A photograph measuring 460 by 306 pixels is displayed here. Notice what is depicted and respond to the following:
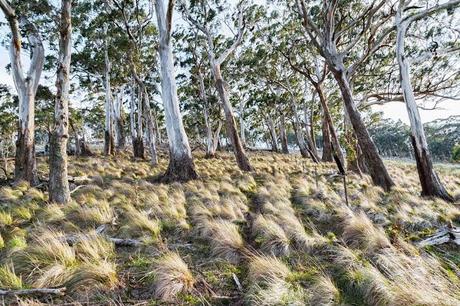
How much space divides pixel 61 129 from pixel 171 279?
4.64 m

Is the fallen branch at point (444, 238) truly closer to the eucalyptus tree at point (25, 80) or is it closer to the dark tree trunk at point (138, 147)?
the eucalyptus tree at point (25, 80)

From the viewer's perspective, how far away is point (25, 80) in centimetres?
933

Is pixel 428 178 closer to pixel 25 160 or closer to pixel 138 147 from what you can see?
pixel 25 160

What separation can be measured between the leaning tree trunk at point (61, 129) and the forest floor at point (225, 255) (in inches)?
17.9

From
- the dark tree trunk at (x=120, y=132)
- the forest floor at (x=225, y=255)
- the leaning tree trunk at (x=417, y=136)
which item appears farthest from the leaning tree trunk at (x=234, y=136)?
the dark tree trunk at (x=120, y=132)

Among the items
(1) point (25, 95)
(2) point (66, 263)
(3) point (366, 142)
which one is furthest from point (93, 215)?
(3) point (366, 142)

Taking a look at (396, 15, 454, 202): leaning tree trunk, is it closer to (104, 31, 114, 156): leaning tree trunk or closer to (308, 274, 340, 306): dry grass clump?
(308, 274, 340, 306): dry grass clump

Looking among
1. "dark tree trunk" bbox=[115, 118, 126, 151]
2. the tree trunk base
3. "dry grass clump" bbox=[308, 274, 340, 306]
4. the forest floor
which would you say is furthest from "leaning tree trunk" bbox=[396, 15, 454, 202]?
"dark tree trunk" bbox=[115, 118, 126, 151]

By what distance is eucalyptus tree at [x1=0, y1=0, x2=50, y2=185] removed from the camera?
8.66 metres

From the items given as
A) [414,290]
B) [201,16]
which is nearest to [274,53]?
[201,16]

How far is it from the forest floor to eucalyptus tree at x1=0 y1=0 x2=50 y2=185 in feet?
9.24

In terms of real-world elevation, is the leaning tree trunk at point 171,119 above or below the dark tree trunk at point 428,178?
above

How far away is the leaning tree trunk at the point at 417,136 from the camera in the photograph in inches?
318

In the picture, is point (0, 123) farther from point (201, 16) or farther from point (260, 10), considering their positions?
point (260, 10)
